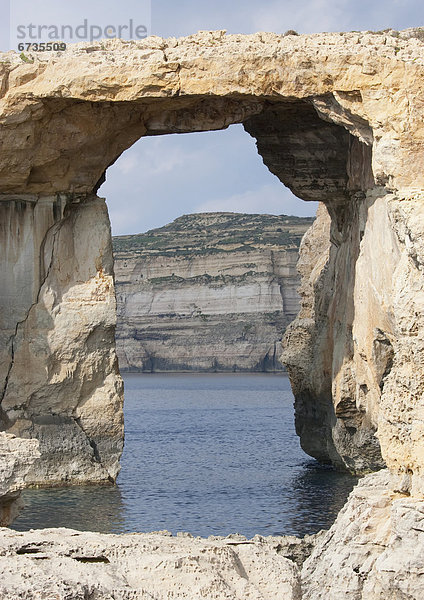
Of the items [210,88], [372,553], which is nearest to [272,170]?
[210,88]

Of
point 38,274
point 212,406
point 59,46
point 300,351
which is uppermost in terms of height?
point 59,46

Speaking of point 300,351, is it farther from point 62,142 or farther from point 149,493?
point 62,142

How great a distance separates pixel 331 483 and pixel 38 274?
6.96 meters

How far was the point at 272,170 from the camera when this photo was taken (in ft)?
72.4

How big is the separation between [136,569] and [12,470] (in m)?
4.73

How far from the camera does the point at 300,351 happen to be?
24.1 meters

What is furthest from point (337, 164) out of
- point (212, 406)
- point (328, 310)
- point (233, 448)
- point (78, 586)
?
point (212, 406)

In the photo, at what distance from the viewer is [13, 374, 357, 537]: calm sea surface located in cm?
1688

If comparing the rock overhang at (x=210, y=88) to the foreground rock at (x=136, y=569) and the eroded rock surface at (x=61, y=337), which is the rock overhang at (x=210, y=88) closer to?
the eroded rock surface at (x=61, y=337)

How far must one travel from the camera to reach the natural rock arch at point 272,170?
1497 cm

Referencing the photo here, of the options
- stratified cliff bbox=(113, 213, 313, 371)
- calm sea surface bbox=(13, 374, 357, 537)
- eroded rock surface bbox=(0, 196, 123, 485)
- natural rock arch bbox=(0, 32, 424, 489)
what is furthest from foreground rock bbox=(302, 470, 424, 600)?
stratified cliff bbox=(113, 213, 313, 371)

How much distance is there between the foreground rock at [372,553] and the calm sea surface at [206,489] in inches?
124

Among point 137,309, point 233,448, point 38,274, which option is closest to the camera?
point 38,274

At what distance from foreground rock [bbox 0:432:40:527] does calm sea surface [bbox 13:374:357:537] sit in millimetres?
3128
